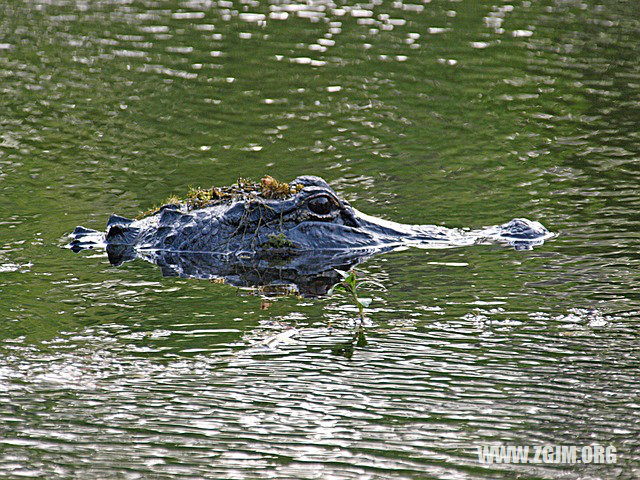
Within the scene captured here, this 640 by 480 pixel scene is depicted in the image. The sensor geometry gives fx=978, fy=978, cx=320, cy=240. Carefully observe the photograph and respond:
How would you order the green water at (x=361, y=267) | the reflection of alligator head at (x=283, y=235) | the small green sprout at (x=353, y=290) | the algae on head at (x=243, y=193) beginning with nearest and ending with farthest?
the green water at (x=361, y=267) → the small green sprout at (x=353, y=290) → the reflection of alligator head at (x=283, y=235) → the algae on head at (x=243, y=193)

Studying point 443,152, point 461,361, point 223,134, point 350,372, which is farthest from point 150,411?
point 223,134

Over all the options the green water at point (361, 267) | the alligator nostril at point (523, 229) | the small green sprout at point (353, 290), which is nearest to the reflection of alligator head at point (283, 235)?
the alligator nostril at point (523, 229)

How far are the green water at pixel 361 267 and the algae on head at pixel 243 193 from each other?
1102 millimetres

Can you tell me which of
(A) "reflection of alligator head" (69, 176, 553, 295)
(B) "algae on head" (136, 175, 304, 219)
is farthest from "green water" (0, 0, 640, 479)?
(B) "algae on head" (136, 175, 304, 219)

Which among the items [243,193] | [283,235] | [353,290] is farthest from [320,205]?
[353,290]

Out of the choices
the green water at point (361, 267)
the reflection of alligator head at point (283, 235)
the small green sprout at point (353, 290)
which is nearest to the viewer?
the green water at point (361, 267)

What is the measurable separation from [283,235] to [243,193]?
1.99 feet

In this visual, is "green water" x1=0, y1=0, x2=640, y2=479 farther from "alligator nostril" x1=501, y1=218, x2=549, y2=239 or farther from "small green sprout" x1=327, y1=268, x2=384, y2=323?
"alligator nostril" x1=501, y1=218, x2=549, y2=239

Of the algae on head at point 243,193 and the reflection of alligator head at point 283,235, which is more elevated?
the algae on head at point 243,193

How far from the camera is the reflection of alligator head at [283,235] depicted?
30.7ft

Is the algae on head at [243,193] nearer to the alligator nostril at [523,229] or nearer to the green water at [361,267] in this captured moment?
the green water at [361,267]

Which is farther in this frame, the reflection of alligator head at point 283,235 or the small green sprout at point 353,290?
the reflection of alligator head at point 283,235

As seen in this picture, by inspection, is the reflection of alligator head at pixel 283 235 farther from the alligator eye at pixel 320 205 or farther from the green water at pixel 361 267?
the green water at pixel 361 267

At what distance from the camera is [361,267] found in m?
8.89
